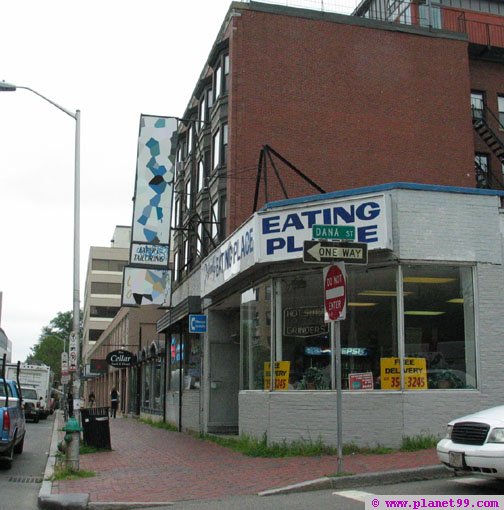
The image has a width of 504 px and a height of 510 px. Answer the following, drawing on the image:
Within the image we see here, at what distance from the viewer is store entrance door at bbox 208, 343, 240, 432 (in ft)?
69.7

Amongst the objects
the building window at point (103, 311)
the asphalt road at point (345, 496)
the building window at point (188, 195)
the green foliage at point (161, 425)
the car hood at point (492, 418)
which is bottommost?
the green foliage at point (161, 425)

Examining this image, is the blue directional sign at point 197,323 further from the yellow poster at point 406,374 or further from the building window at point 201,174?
the building window at point 201,174

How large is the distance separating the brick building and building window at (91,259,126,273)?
63.9 meters

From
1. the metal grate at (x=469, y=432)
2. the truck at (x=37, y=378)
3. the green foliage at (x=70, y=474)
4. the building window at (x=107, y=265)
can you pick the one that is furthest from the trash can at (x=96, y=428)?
the building window at (x=107, y=265)

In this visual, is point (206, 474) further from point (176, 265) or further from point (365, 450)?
point (176, 265)

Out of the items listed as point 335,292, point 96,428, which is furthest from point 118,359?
point 335,292

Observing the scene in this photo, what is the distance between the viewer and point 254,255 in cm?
1498

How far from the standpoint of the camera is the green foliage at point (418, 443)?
13352mm

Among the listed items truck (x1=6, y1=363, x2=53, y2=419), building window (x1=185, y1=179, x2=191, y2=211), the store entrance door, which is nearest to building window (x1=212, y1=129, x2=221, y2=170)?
building window (x1=185, y1=179, x2=191, y2=211)

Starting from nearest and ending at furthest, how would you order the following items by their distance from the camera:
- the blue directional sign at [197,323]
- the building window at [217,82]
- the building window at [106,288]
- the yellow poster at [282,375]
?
the yellow poster at [282,375], the blue directional sign at [197,323], the building window at [217,82], the building window at [106,288]

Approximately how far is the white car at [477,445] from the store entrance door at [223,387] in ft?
40.4

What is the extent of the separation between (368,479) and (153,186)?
1465 cm

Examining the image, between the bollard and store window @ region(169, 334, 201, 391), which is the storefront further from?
store window @ region(169, 334, 201, 391)

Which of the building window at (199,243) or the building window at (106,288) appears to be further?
the building window at (106,288)
